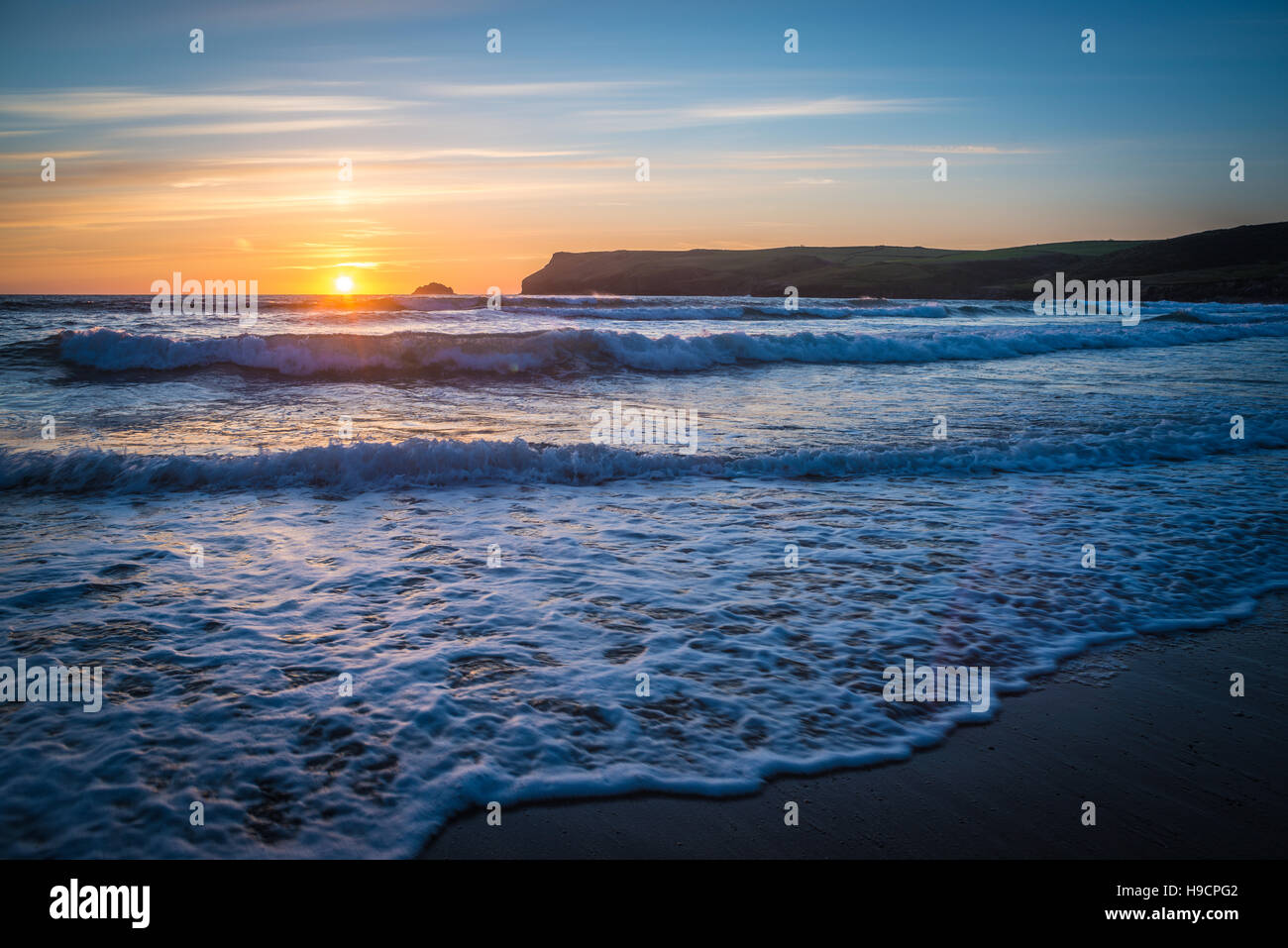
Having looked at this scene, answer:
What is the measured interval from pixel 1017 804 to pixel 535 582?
3.56 m

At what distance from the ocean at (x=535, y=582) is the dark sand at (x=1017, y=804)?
17cm

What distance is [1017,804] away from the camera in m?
3.19

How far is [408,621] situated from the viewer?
502 cm

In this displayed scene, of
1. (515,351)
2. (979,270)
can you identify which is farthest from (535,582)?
(979,270)

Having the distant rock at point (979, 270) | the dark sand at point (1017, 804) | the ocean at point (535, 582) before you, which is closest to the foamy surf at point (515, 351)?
the ocean at point (535, 582)

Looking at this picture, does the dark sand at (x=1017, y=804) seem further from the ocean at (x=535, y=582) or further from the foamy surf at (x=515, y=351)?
the foamy surf at (x=515, y=351)

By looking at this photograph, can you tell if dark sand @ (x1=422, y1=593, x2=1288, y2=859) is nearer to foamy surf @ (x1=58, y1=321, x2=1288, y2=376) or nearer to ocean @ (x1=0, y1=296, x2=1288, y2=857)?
ocean @ (x1=0, y1=296, x2=1288, y2=857)

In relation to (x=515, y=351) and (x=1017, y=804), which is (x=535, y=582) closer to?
(x=1017, y=804)

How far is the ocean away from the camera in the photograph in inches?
135

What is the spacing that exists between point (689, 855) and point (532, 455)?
6881 millimetres

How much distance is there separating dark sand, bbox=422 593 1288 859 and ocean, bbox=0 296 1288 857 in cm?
17

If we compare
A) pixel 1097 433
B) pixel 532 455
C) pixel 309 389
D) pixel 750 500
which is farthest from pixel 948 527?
pixel 309 389

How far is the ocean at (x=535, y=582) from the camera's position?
3418 millimetres
